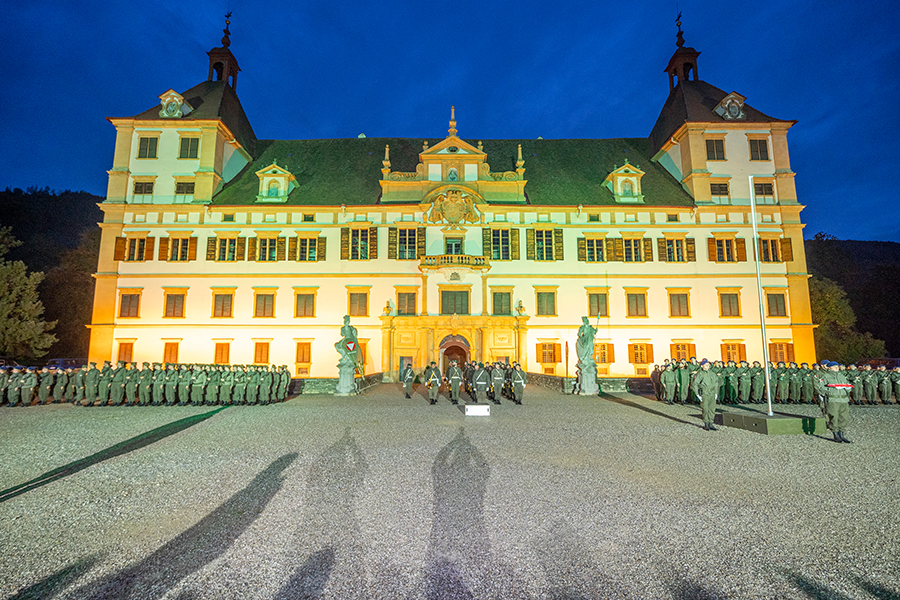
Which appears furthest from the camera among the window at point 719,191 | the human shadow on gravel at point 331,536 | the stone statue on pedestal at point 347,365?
the window at point 719,191

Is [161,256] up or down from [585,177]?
down

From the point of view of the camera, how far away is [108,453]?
31.0 feet

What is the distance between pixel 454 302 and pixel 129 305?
69.2 ft

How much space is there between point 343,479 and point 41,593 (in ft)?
12.9

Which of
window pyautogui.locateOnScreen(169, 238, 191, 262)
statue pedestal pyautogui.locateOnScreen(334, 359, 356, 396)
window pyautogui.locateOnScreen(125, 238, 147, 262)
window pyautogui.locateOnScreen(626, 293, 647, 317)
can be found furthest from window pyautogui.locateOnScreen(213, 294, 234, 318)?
window pyautogui.locateOnScreen(626, 293, 647, 317)

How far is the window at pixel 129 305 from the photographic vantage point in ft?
96.7

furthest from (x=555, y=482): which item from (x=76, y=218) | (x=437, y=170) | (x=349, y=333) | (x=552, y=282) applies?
(x=76, y=218)

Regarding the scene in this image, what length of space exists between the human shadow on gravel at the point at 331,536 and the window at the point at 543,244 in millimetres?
23904

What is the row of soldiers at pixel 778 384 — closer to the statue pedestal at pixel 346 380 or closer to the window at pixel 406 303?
the statue pedestal at pixel 346 380

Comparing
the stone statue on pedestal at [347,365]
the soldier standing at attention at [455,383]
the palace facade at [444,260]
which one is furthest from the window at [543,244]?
the stone statue on pedestal at [347,365]

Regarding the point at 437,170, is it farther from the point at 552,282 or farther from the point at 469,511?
the point at 469,511

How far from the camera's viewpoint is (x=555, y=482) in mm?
7492

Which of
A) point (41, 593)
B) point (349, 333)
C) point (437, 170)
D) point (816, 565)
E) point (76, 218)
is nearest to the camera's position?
point (41, 593)

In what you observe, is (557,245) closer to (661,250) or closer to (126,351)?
(661,250)
